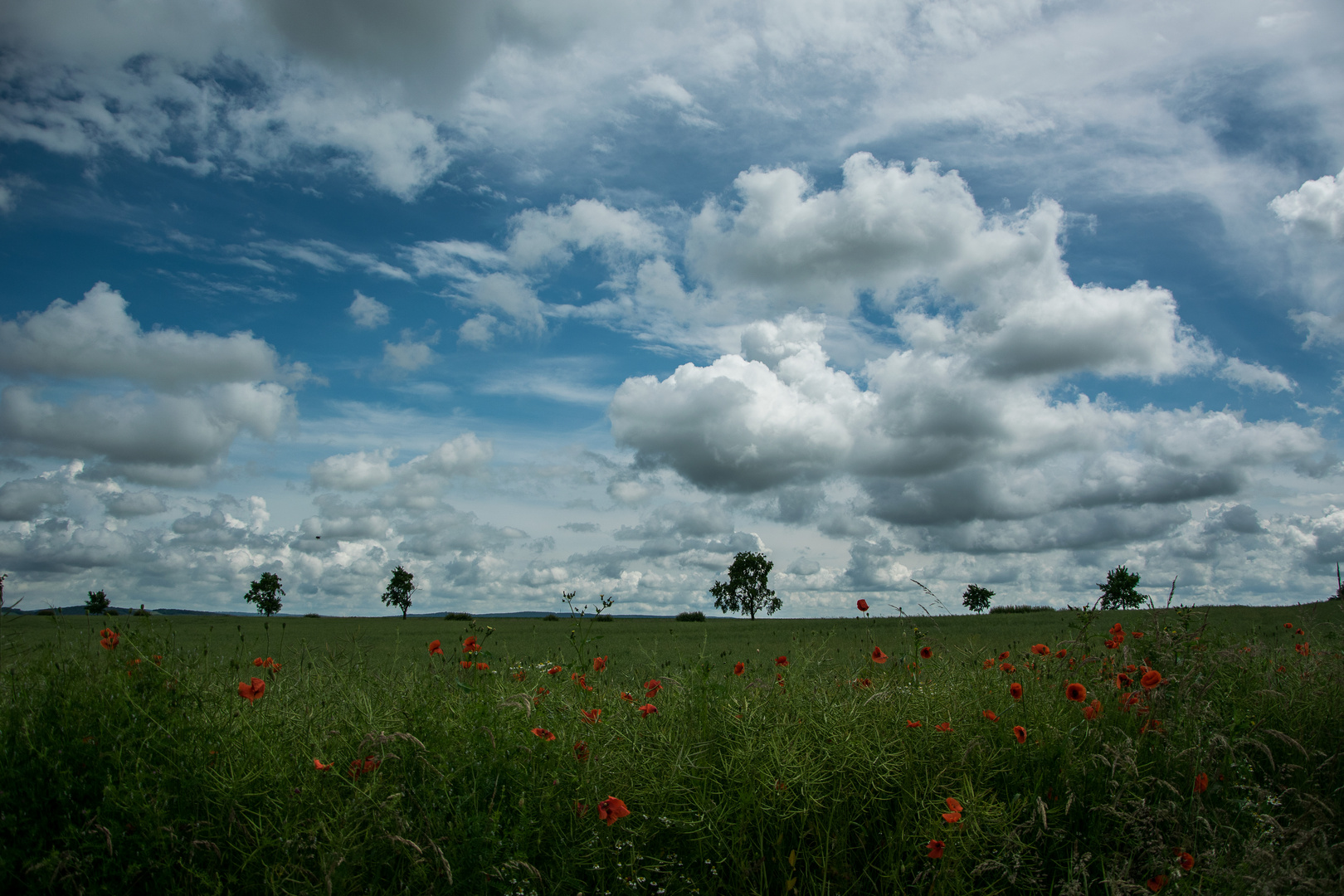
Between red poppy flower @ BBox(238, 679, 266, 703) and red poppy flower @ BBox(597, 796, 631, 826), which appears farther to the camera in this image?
red poppy flower @ BBox(238, 679, 266, 703)

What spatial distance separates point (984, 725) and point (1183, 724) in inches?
50.3

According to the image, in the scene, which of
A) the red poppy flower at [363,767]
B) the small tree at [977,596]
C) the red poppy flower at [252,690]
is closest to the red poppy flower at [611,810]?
the red poppy flower at [363,767]

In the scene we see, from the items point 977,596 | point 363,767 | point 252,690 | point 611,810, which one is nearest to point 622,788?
point 611,810

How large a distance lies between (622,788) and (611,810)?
38 cm

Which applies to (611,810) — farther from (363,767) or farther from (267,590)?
(267,590)

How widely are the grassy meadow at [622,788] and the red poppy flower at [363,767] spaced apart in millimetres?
18

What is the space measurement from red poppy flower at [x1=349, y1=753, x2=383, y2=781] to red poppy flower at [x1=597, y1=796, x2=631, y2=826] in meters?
1.05

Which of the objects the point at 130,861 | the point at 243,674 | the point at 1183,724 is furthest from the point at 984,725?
the point at 243,674

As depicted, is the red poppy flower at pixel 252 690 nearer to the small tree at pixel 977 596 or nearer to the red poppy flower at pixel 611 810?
the red poppy flower at pixel 611 810

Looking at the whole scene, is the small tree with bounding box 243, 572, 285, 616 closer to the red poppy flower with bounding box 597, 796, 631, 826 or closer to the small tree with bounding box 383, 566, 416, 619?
the small tree with bounding box 383, 566, 416, 619

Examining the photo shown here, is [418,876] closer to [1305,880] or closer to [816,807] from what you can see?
[816,807]

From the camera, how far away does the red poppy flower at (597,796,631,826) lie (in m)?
3.12

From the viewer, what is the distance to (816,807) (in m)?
3.49

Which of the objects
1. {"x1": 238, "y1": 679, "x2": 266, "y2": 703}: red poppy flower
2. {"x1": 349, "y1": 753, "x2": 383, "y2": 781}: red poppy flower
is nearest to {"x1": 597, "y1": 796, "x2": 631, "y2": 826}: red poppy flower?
{"x1": 349, "y1": 753, "x2": 383, "y2": 781}: red poppy flower
